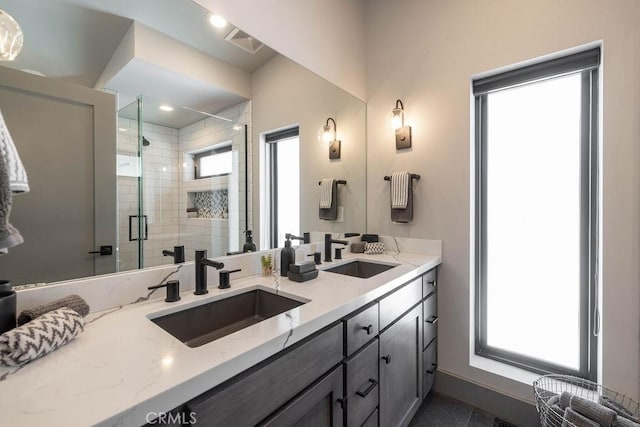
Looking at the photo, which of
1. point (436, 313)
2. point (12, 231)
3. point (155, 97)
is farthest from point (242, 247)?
point (436, 313)

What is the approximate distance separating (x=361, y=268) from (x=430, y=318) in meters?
0.53

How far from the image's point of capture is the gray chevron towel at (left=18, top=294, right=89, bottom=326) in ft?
2.33

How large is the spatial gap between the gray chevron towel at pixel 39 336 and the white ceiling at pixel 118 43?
0.74 meters

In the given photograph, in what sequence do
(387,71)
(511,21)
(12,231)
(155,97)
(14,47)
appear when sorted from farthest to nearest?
(387,71)
(511,21)
(155,97)
(14,47)
(12,231)

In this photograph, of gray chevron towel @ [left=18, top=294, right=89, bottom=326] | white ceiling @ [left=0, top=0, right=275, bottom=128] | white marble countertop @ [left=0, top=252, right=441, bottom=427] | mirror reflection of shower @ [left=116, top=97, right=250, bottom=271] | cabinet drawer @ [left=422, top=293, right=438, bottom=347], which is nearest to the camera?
white marble countertop @ [left=0, top=252, right=441, bottom=427]

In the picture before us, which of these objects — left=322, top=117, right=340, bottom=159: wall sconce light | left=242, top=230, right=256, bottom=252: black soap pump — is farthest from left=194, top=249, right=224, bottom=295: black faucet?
left=322, top=117, right=340, bottom=159: wall sconce light

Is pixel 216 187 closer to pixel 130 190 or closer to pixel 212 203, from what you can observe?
pixel 212 203

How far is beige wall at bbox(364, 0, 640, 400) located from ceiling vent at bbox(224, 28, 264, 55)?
1071 mm

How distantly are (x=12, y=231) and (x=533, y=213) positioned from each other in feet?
7.48

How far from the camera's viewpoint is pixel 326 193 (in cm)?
200

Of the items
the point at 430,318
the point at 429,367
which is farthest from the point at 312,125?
the point at 429,367

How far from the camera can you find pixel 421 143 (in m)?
1.93

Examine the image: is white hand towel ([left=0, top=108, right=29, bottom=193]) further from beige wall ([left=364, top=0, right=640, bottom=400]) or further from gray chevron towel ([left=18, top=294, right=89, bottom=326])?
beige wall ([left=364, top=0, right=640, bottom=400])

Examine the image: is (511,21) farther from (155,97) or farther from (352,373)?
(352,373)
